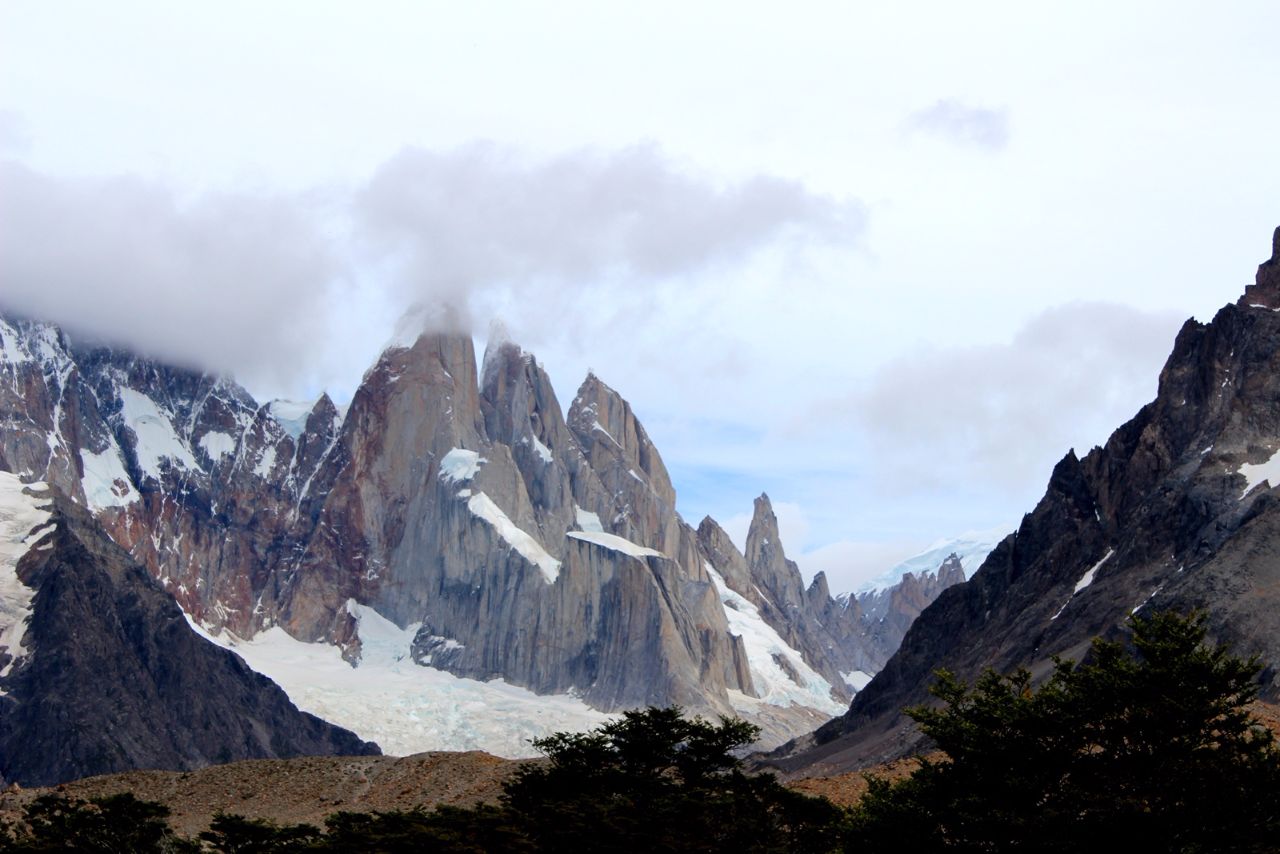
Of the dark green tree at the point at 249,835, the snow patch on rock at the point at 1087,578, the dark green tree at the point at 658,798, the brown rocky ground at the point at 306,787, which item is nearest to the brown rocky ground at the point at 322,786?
the brown rocky ground at the point at 306,787

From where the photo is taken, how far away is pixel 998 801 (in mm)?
43062

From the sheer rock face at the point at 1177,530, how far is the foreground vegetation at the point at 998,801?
85395 mm

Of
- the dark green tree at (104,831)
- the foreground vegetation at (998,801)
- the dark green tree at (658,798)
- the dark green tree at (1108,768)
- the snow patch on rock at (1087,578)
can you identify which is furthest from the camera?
the snow patch on rock at (1087,578)

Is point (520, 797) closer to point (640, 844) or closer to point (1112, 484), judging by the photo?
point (640, 844)

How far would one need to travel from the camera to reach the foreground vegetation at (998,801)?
40.4 meters

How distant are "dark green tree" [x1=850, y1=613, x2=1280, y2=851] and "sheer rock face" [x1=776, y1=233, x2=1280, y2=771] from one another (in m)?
86.9

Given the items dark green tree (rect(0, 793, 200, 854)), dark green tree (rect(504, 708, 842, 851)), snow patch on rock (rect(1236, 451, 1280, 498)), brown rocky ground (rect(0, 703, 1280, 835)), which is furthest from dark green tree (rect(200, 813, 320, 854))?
snow patch on rock (rect(1236, 451, 1280, 498))

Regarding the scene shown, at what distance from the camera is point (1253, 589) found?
133 metres

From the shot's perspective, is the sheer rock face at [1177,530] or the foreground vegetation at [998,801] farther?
the sheer rock face at [1177,530]

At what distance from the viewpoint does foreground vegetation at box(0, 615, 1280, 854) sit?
40.4m

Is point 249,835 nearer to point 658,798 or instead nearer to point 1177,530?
point 658,798

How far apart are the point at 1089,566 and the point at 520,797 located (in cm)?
14158

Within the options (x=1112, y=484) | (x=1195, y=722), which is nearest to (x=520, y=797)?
(x=1195, y=722)

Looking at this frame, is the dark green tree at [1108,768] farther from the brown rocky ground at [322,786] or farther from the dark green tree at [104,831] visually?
the dark green tree at [104,831]
